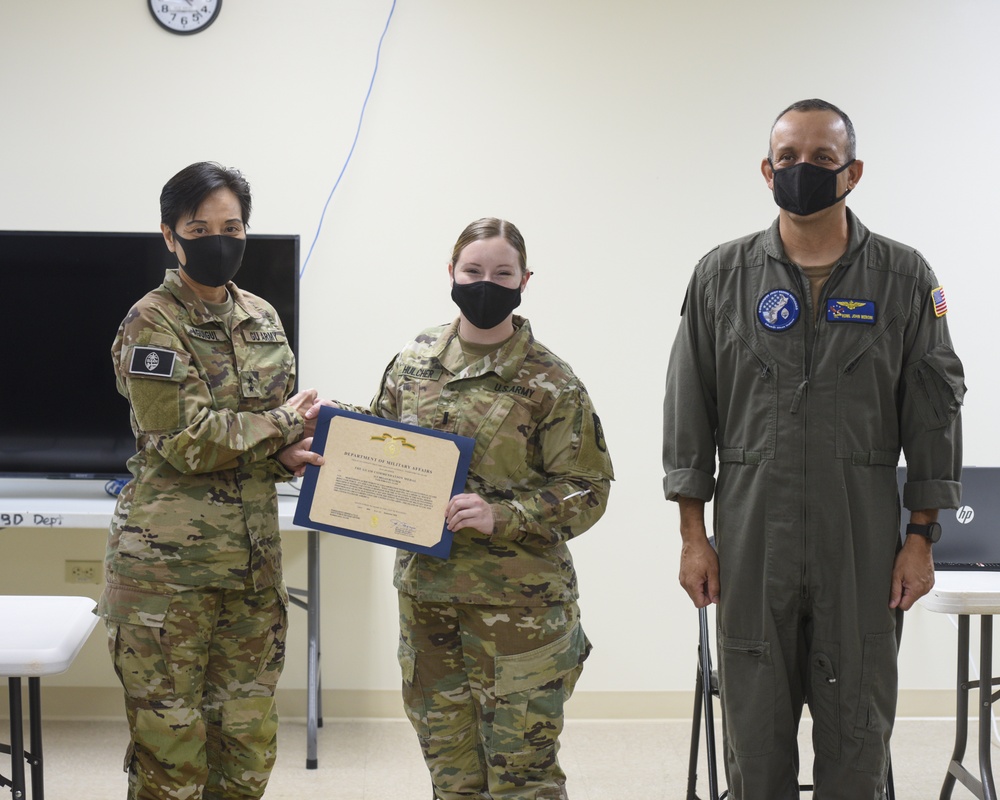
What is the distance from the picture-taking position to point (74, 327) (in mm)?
3469

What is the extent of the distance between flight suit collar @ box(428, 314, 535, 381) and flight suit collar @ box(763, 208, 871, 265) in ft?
1.83

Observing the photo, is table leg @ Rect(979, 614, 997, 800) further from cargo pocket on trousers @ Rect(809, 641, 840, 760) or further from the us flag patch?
the us flag patch

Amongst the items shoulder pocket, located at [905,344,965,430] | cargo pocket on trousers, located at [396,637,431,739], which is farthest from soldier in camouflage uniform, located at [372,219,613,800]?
shoulder pocket, located at [905,344,965,430]

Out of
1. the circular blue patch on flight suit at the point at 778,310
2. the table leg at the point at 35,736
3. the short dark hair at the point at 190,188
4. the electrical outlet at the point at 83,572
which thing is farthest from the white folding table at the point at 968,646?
the electrical outlet at the point at 83,572

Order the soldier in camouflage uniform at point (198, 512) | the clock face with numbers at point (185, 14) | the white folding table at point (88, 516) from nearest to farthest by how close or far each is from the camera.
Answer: the soldier in camouflage uniform at point (198, 512)
the white folding table at point (88, 516)
the clock face with numbers at point (185, 14)

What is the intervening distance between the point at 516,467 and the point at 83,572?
2331 mm

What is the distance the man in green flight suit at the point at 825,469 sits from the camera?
2.00 meters

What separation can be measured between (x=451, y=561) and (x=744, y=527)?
24.7 inches

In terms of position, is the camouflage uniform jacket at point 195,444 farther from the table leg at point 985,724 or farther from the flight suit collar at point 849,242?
the table leg at point 985,724

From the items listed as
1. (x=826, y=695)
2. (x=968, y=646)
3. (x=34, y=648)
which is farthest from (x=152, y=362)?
(x=968, y=646)

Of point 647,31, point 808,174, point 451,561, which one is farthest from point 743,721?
point 647,31

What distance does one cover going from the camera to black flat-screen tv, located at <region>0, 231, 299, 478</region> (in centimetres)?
345

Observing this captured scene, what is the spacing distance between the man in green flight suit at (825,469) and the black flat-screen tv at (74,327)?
6.31 feet

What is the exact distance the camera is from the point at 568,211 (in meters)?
3.77
